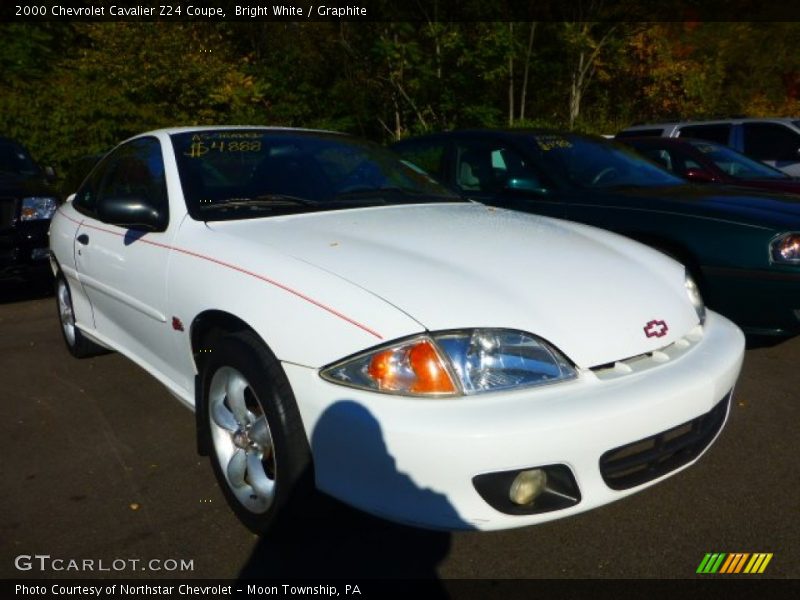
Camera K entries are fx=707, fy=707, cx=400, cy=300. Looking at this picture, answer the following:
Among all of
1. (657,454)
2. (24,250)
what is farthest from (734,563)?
(24,250)

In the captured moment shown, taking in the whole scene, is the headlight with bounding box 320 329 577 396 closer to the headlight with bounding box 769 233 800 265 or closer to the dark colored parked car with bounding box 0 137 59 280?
the headlight with bounding box 769 233 800 265

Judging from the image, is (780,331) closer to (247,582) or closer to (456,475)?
(456,475)

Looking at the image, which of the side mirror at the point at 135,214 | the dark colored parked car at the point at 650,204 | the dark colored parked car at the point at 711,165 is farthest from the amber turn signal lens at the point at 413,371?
the dark colored parked car at the point at 711,165

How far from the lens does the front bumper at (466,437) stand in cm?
190

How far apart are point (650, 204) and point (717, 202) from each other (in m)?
0.39

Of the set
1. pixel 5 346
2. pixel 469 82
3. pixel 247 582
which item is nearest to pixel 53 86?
pixel 469 82

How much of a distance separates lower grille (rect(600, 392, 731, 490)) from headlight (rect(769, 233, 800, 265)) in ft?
6.22

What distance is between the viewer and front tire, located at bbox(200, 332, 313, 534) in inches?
85.5

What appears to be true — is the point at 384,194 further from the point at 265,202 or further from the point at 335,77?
the point at 335,77

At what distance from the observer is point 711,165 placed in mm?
6688

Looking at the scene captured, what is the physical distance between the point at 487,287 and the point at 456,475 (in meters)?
0.62

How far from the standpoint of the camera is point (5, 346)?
4.97 metres

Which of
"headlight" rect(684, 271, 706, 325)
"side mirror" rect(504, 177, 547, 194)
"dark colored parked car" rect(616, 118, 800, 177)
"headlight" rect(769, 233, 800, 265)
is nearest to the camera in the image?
"headlight" rect(684, 271, 706, 325)

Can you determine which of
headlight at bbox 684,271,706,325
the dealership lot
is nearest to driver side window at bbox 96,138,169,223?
the dealership lot
